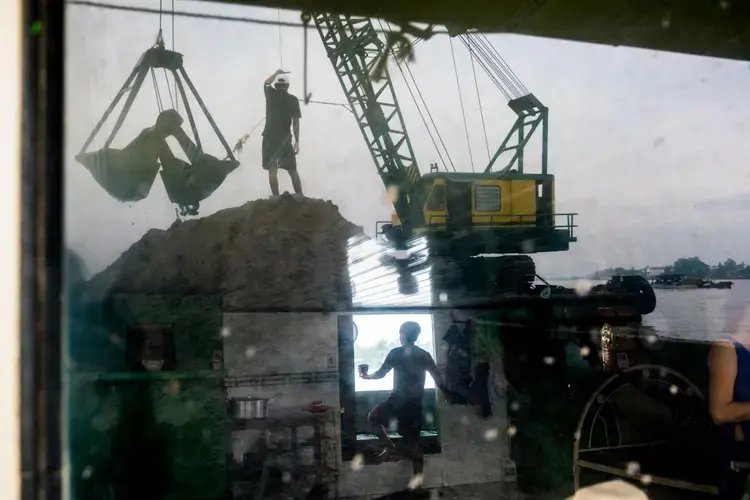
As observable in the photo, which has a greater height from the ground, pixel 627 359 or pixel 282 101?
pixel 282 101

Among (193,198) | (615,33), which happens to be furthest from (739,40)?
(193,198)

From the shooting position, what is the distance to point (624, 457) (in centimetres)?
145

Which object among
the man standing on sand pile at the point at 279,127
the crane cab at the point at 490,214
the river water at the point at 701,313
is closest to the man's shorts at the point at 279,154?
the man standing on sand pile at the point at 279,127

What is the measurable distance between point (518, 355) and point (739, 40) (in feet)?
2.92

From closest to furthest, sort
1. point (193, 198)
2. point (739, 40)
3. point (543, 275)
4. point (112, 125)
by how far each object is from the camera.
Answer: point (112, 125) → point (193, 198) → point (739, 40) → point (543, 275)

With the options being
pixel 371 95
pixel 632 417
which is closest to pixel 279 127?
pixel 371 95

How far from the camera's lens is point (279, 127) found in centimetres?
121

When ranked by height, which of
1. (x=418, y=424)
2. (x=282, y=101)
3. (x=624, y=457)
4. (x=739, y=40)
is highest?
(x=739, y=40)

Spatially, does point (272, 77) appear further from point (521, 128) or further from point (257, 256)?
point (521, 128)

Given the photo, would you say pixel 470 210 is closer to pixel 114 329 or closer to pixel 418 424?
pixel 418 424

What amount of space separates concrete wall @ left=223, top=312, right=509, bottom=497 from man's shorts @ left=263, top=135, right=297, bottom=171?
324 millimetres

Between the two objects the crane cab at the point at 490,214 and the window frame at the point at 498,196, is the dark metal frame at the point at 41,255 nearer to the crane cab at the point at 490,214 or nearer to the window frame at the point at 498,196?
the crane cab at the point at 490,214

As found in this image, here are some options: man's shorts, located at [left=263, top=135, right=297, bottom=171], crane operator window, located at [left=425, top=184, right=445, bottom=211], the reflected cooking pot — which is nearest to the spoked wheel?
crane operator window, located at [left=425, top=184, right=445, bottom=211]

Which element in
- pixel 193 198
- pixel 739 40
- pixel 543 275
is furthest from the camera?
pixel 543 275
